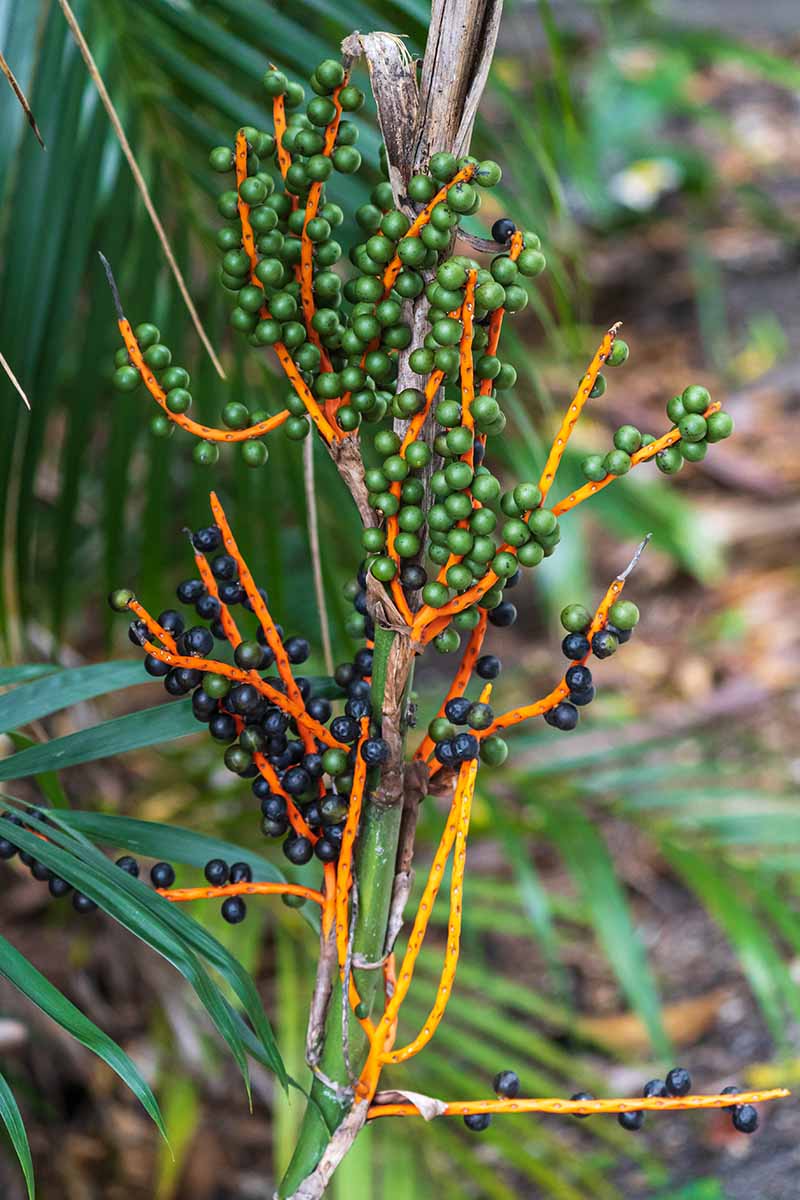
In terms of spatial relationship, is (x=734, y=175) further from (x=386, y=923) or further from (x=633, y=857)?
(x=386, y=923)

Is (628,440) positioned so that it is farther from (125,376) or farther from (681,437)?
(125,376)

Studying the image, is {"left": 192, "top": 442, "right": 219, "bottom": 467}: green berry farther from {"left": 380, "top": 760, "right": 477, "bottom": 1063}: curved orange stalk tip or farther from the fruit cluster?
{"left": 380, "top": 760, "right": 477, "bottom": 1063}: curved orange stalk tip

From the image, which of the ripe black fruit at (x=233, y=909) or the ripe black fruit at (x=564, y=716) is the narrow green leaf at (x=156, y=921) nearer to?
the ripe black fruit at (x=233, y=909)

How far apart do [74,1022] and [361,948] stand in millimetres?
125

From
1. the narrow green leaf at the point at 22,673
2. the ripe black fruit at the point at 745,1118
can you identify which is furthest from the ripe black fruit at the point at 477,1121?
the narrow green leaf at the point at 22,673

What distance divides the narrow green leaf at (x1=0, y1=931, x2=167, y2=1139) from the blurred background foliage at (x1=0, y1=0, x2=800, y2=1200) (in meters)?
0.18

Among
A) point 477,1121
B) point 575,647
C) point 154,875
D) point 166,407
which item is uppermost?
point 166,407

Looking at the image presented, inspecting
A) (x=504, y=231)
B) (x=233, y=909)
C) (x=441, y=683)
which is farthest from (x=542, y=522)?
(x=441, y=683)

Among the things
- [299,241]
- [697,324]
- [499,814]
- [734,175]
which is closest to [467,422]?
[299,241]

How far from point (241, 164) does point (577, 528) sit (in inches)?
56.5

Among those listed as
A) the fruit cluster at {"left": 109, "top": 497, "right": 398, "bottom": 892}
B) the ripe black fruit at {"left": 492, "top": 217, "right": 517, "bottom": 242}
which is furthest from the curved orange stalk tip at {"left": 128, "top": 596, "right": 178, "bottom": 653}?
the ripe black fruit at {"left": 492, "top": 217, "right": 517, "bottom": 242}

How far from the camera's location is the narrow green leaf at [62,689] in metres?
0.62

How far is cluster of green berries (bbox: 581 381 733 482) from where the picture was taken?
49 cm

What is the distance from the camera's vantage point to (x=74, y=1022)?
51 centimetres
